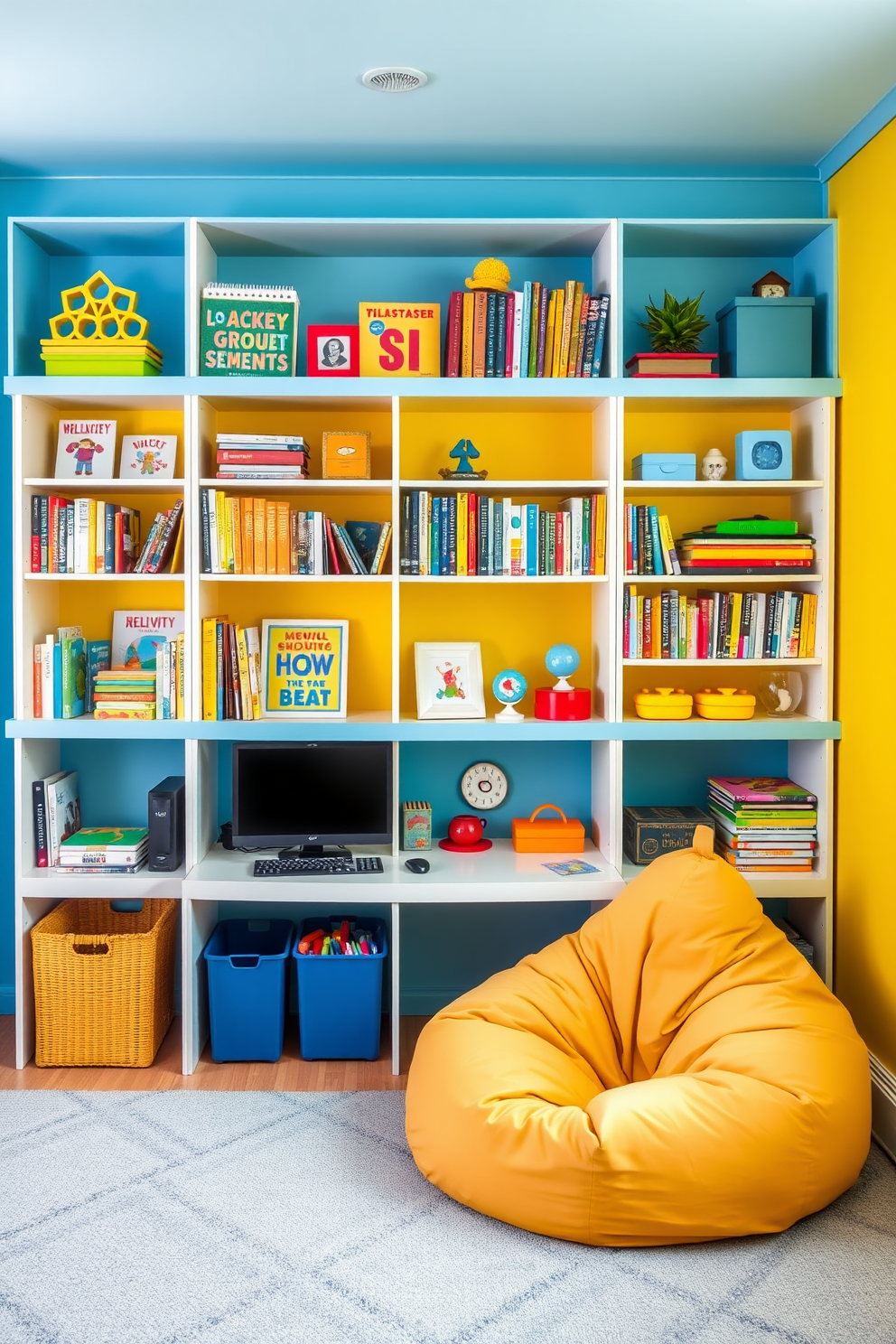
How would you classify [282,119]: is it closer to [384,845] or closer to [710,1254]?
[384,845]

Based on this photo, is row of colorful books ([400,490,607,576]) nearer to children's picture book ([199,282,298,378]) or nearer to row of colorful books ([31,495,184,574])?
children's picture book ([199,282,298,378])

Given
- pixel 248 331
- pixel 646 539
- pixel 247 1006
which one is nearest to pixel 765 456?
pixel 646 539

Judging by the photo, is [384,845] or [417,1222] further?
[384,845]

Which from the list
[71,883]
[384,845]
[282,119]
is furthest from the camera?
[384,845]

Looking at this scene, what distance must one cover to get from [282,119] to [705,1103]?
2757 millimetres

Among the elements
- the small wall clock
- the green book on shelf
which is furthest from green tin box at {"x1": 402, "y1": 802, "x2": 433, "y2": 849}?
the green book on shelf

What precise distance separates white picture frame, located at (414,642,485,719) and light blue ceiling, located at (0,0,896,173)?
1521 millimetres

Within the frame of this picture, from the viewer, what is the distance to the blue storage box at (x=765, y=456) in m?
3.17

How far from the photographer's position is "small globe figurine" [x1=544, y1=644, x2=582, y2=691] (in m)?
3.25

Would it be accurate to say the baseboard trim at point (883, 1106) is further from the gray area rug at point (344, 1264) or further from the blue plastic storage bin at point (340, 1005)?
the blue plastic storage bin at point (340, 1005)

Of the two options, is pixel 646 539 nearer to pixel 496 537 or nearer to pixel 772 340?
pixel 496 537

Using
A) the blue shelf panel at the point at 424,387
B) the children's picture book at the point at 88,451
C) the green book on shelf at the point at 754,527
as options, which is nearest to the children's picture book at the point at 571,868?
the green book on shelf at the point at 754,527

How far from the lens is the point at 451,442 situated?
3.39m

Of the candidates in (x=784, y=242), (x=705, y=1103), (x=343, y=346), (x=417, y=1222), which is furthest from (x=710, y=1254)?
(x=784, y=242)
